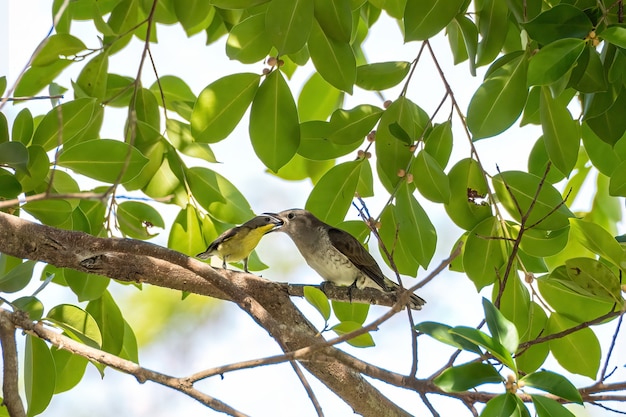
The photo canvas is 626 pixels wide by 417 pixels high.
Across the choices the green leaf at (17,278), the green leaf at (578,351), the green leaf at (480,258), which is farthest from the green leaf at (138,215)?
the green leaf at (578,351)

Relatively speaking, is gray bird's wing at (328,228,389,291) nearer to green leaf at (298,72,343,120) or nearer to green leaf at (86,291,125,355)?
green leaf at (298,72,343,120)

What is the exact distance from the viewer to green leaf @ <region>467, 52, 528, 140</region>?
8.24 feet

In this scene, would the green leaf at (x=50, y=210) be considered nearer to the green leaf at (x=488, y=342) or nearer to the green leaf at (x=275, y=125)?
the green leaf at (x=275, y=125)

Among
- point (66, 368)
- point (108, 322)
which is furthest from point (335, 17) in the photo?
point (66, 368)

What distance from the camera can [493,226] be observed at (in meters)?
2.93

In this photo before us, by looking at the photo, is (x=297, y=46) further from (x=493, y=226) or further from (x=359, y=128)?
(x=493, y=226)

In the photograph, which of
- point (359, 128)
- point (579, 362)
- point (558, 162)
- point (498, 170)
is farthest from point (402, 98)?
point (579, 362)

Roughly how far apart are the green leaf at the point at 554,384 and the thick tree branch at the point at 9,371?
1520 millimetres

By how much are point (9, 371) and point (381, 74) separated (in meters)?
1.61

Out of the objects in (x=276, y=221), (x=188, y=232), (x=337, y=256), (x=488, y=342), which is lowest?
(x=488, y=342)

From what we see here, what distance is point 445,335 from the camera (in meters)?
1.87

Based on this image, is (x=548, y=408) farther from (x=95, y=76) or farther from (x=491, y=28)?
(x=95, y=76)

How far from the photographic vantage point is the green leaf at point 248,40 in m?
2.65

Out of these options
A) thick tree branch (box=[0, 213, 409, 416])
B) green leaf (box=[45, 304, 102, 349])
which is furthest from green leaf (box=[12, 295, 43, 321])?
thick tree branch (box=[0, 213, 409, 416])
